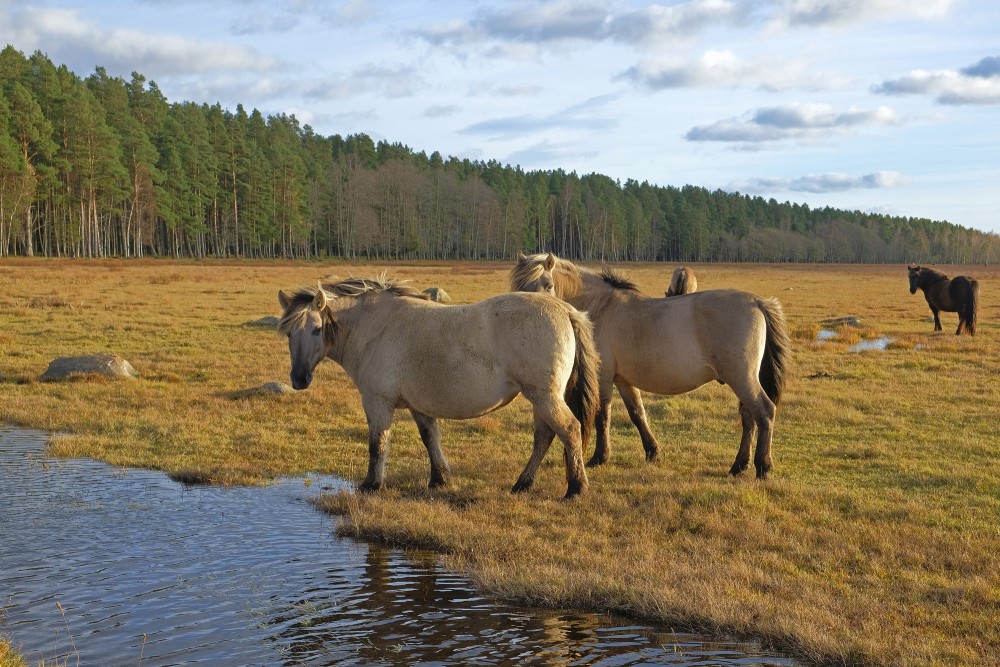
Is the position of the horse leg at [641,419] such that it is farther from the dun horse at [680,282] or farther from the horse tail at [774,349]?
the dun horse at [680,282]

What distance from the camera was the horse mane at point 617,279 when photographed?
10.6m

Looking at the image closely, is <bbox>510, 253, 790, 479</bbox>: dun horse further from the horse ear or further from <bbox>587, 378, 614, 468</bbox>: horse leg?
the horse ear

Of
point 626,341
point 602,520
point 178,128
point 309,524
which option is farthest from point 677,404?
point 178,128

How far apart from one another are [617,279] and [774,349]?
2.17 meters

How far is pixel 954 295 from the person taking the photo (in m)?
27.3

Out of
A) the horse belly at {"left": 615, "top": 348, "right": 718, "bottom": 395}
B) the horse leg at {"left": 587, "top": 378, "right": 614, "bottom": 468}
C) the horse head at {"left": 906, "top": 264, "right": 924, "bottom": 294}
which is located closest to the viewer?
the horse belly at {"left": 615, "top": 348, "right": 718, "bottom": 395}

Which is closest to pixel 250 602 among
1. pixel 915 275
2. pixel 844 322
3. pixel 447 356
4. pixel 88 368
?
pixel 447 356

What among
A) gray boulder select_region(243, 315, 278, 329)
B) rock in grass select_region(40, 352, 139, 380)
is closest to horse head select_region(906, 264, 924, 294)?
gray boulder select_region(243, 315, 278, 329)

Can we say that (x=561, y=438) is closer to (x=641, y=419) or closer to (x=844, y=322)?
(x=641, y=419)

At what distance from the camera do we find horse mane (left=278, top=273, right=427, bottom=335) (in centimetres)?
900

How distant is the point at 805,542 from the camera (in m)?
7.28

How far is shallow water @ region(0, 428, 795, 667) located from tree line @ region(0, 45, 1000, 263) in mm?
60826

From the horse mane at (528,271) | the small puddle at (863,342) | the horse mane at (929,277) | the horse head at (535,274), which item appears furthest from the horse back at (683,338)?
the horse mane at (929,277)

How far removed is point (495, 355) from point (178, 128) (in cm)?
8639
